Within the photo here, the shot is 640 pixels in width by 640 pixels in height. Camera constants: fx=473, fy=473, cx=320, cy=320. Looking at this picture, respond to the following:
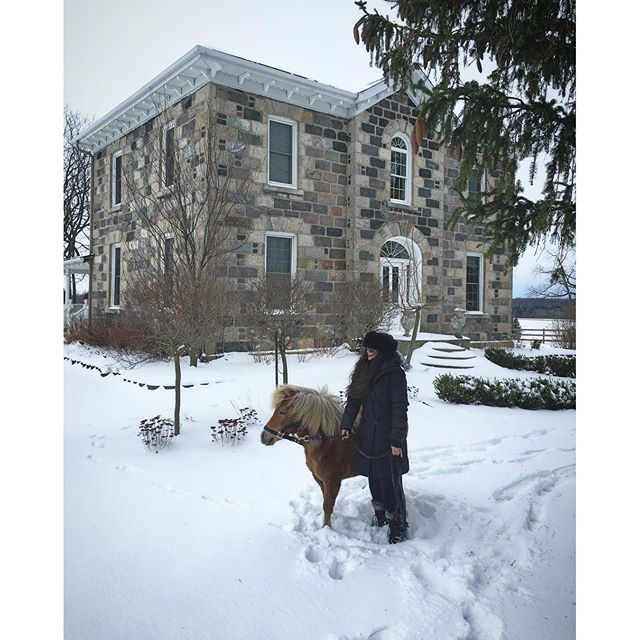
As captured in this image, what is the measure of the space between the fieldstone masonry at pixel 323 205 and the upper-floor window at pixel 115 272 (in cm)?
4

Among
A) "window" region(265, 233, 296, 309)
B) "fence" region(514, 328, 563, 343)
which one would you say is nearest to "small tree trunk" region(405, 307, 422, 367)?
"fence" region(514, 328, 563, 343)

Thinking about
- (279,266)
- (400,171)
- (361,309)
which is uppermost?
(400,171)

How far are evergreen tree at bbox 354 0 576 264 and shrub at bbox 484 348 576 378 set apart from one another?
26.6 inches

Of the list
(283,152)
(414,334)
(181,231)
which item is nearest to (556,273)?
(414,334)

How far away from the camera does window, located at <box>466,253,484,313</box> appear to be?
6727mm

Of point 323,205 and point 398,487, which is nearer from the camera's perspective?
point 398,487

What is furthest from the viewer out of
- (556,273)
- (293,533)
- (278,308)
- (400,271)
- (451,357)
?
(400,271)

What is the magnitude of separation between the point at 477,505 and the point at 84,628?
1.64 m

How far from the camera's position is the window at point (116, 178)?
9.76 feet

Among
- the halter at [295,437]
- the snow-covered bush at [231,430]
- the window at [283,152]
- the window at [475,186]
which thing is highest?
the window at [283,152]

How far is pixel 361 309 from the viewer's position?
4.02 metres

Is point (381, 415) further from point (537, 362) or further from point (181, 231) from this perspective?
point (181, 231)

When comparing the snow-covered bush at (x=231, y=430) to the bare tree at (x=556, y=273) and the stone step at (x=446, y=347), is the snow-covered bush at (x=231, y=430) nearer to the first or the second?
the bare tree at (x=556, y=273)

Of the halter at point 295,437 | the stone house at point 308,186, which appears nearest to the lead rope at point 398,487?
the halter at point 295,437
